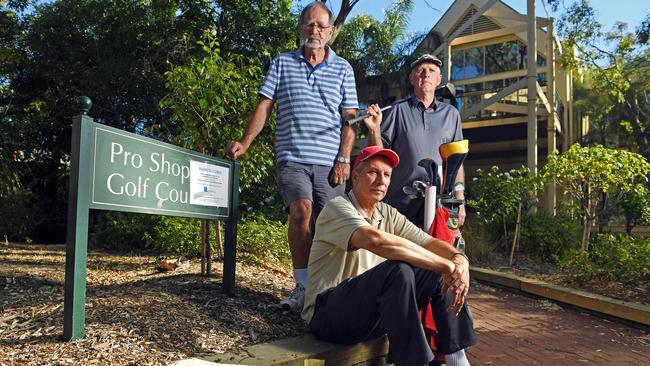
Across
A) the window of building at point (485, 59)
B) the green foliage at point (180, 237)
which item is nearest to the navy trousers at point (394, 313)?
the green foliage at point (180, 237)

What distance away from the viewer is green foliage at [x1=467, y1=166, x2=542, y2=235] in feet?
27.5

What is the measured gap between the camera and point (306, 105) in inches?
136

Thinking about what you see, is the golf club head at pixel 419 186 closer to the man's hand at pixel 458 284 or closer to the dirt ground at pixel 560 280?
the man's hand at pixel 458 284

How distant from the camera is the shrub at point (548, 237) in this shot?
28.6 ft

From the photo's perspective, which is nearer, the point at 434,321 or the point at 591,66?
the point at 434,321

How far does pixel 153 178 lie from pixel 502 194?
6.96 metres

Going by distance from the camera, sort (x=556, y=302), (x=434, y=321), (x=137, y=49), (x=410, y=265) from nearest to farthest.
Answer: (x=410, y=265) < (x=434, y=321) < (x=556, y=302) < (x=137, y=49)

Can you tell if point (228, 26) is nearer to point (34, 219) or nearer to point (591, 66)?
point (34, 219)

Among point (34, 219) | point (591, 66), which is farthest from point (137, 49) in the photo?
point (591, 66)

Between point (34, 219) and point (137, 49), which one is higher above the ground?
point (137, 49)

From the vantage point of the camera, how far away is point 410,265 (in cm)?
262

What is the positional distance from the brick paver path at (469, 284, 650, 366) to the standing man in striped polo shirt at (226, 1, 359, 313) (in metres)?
1.45

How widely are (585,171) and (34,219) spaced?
1033 centimetres

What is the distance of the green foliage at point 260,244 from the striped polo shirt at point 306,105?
231cm
